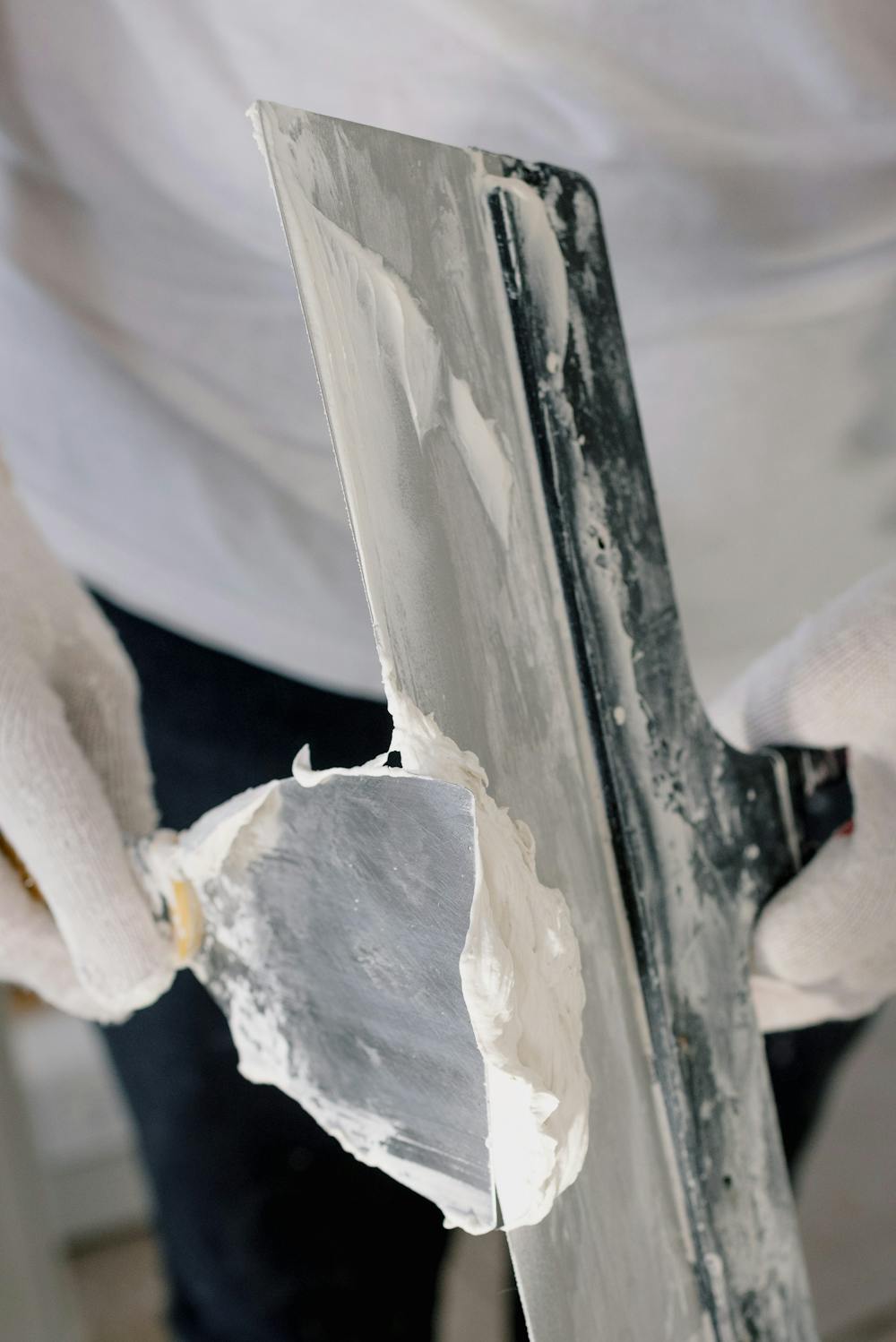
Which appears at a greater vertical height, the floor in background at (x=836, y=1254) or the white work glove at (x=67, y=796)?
the white work glove at (x=67, y=796)

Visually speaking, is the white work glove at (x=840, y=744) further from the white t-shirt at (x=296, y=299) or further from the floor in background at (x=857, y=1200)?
the floor in background at (x=857, y=1200)

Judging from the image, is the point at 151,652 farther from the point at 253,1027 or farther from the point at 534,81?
the point at 534,81

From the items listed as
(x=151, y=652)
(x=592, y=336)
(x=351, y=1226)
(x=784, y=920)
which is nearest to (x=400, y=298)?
(x=592, y=336)

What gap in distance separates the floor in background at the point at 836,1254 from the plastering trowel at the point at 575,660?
96cm

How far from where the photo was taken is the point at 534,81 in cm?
52

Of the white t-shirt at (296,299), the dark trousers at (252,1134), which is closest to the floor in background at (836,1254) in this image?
the dark trousers at (252,1134)

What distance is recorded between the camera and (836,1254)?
1.38m

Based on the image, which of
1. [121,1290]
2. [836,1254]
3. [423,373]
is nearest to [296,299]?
[423,373]

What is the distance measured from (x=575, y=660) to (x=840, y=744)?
137mm

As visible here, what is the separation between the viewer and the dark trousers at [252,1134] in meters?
0.76

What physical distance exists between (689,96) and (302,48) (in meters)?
0.17

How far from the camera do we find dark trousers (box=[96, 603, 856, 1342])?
2.50 ft

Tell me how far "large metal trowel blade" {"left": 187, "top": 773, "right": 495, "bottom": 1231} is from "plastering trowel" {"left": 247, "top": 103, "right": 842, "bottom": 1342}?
0.12ft

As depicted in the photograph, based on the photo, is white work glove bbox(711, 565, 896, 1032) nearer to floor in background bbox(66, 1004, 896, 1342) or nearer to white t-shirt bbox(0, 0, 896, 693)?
white t-shirt bbox(0, 0, 896, 693)
